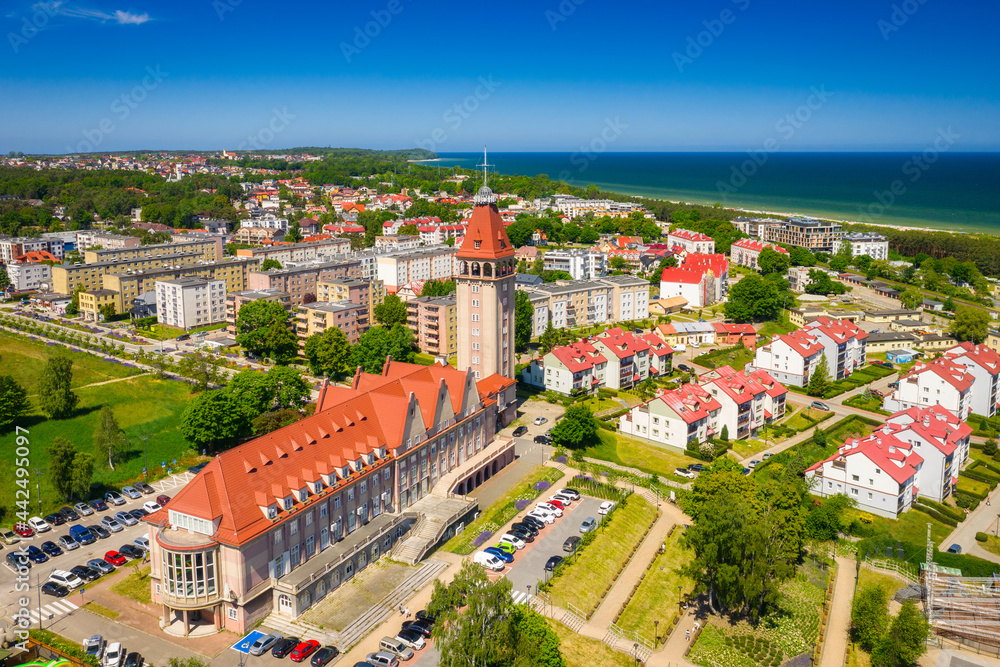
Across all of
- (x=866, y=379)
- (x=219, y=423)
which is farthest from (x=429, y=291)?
(x=866, y=379)

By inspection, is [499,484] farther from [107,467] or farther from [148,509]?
[107,467]

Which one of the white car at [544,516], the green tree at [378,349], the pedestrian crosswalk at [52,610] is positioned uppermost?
the green tree at [378,349]

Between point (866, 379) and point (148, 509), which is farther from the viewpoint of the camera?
point (866, 379)

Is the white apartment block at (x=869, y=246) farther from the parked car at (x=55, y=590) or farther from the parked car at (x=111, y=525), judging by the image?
the parked car at (x=55, y=590)

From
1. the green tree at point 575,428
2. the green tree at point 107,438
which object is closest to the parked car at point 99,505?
the green tree at point 107,438

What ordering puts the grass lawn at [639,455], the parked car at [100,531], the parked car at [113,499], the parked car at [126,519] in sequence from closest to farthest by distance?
1. the parked car at [100,531]
2. the parked car at [126,519]
3. the parked car at [113,499]
4. the grass lawn at [639,455]

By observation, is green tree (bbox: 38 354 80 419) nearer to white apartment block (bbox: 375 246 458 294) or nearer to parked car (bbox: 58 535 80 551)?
parked car (bbox: 58 535 80 551)

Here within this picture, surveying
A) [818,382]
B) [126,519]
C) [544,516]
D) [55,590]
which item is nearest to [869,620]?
[544,516]

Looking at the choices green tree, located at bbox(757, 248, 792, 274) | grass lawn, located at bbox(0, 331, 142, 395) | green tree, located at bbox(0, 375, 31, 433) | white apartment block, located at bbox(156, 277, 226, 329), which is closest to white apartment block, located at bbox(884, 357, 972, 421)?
green tree, located at bbox(757, 248, 792, 274)
